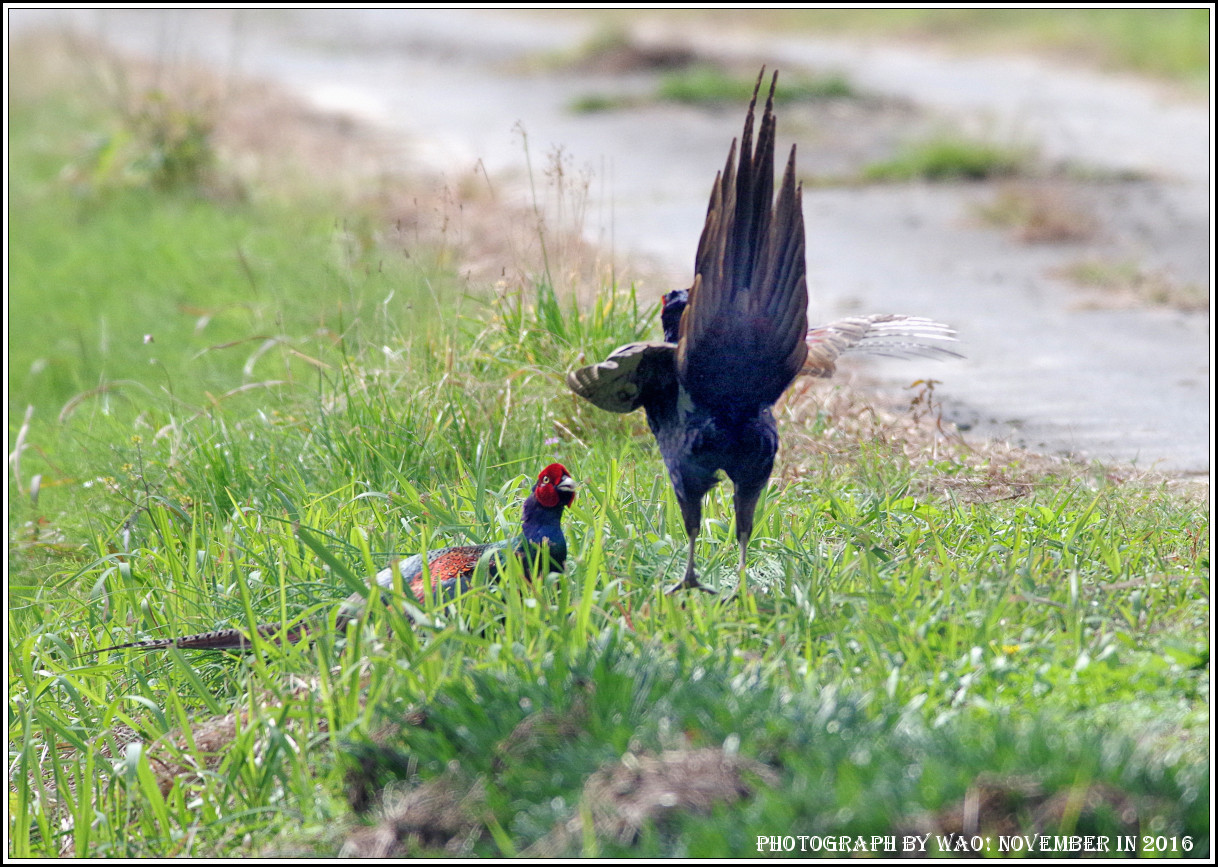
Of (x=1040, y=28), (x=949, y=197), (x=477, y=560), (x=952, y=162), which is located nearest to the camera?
(x=477, y=560)

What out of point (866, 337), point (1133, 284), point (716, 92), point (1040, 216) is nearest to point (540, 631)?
point (866, 337)

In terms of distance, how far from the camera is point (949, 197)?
35.0 feet

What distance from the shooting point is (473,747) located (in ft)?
8.85

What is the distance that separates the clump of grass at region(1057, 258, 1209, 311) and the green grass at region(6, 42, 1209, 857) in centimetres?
364

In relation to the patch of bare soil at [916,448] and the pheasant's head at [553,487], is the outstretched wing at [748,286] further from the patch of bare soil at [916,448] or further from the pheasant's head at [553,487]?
the patch of bare soil at [916,448]

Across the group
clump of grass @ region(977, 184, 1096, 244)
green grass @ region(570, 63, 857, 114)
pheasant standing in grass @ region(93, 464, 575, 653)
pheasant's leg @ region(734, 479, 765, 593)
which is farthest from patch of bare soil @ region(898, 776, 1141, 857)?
green grass @ region(570, 63, 857, 114)

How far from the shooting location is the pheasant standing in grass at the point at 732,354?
3.13 m

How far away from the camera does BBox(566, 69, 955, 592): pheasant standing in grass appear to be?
3.13m

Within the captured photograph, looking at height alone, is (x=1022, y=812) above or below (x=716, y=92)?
below

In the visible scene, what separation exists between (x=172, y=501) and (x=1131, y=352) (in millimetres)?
4936

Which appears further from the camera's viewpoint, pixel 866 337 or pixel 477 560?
pixel 866 337

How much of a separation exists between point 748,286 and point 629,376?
46cm

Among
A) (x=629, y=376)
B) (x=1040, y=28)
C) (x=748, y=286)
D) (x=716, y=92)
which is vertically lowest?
(x=629, y=376)

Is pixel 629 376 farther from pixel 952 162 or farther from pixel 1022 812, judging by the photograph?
pixel 952 162
